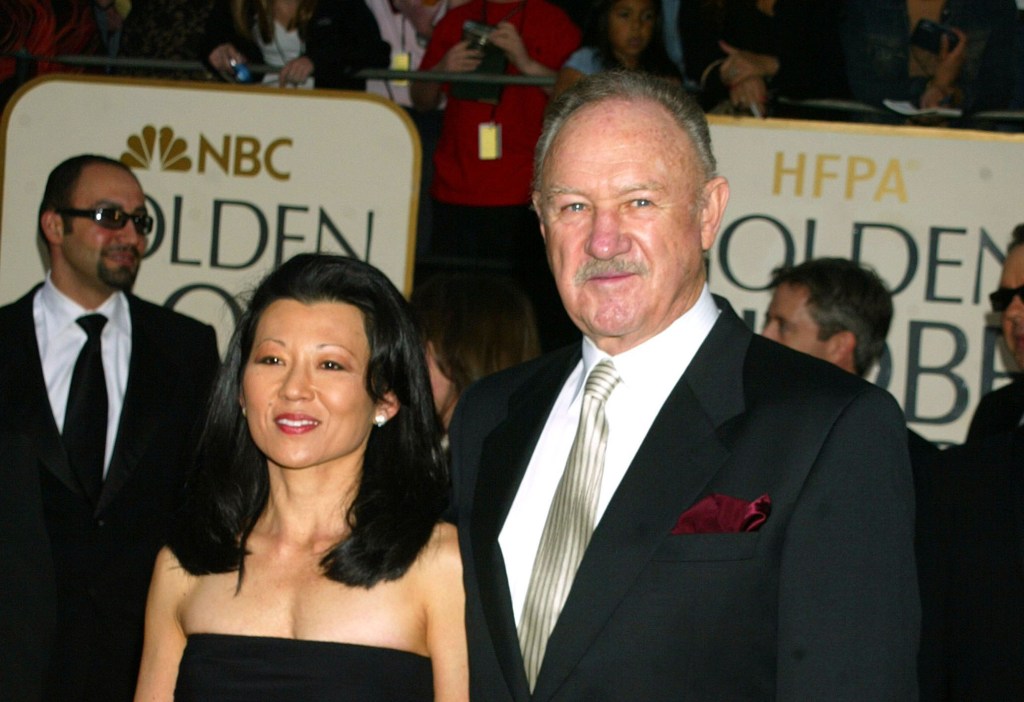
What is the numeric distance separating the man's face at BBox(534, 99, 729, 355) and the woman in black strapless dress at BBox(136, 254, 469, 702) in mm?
580

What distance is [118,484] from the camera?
14.6 feet

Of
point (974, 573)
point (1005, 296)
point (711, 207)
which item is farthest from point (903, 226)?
point (711, 207)

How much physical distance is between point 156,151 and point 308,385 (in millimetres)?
2964

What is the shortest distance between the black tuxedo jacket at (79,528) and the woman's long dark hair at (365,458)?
1.37 m

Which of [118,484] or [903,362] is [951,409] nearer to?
[903,362]

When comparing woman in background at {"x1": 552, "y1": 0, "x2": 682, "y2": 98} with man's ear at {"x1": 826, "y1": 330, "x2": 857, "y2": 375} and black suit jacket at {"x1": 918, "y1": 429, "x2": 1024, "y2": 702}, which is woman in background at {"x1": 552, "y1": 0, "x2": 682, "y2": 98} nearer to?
man's ear at {"x1": 826, "y1": 330, "x2": 857, "y2": 375}

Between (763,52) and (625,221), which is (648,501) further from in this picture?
(763,52)

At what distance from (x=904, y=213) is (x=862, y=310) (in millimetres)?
674

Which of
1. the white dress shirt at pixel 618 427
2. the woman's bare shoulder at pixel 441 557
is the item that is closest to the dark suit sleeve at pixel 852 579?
the white dress shirt at pixel 618 427

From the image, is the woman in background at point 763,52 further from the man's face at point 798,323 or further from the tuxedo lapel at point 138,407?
the tuxedo lapel at point 138,407

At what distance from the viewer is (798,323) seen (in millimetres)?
4578

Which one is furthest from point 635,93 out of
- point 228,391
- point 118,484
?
point 118,484

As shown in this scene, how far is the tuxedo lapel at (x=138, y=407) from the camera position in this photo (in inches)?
176

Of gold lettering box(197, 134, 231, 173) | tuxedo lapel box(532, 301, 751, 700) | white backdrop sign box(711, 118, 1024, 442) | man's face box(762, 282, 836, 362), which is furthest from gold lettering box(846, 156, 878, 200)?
tuxedo lapel box(532, 301, 751, 700)
